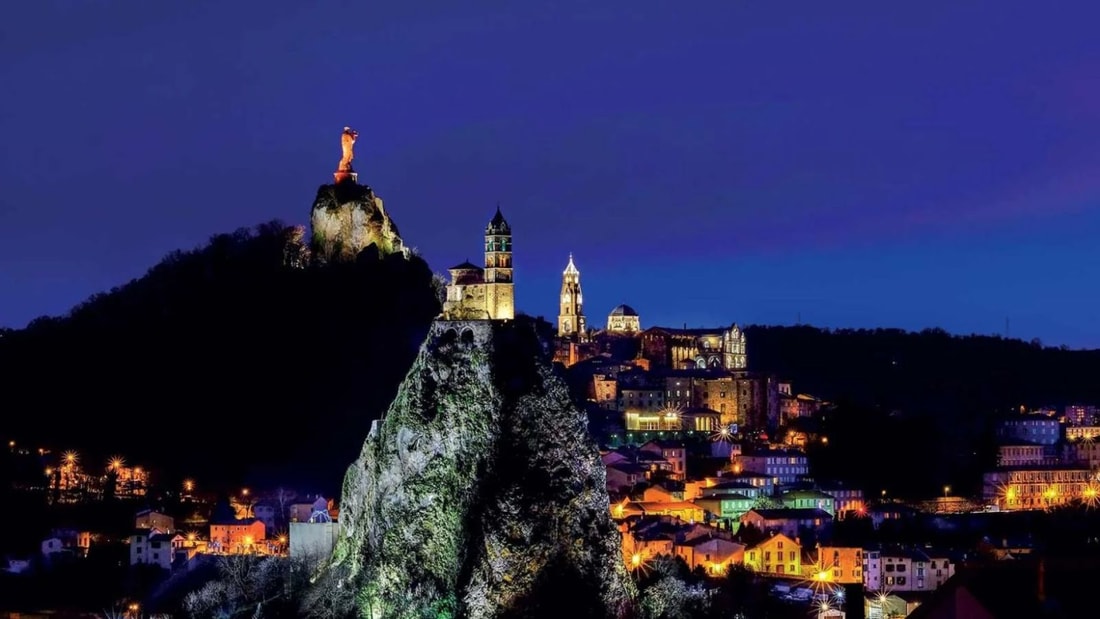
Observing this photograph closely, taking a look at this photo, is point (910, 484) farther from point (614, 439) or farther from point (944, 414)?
point (944, 414)

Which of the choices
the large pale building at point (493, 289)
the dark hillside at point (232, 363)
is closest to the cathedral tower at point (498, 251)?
the large pale building at point (493, 289)

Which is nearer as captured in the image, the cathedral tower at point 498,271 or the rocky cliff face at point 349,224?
the cathedral tower at point 498,271

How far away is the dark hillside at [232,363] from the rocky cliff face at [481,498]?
928 inches

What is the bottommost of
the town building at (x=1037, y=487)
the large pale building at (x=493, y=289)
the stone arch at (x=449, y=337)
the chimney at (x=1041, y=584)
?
the chimney at (x=1041, y=584)

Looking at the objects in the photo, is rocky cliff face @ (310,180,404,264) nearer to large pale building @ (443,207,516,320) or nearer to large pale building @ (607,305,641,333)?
large pale building @ (443,207,516,320)

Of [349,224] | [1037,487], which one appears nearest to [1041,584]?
[349,224]

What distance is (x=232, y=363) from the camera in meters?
86.5

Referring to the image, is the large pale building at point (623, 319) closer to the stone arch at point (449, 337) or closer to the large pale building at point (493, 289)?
the large pale building at point (493, 289)

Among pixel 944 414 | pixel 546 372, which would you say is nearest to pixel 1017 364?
pixel 944 414

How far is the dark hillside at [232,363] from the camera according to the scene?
3113 inches

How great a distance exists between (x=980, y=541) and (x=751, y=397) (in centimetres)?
3153

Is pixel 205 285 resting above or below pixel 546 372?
above

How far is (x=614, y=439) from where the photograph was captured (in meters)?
97.6

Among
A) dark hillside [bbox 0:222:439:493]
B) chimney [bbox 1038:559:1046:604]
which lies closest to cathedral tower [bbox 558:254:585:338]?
dark hillside [bbox 0:222:439:493]
